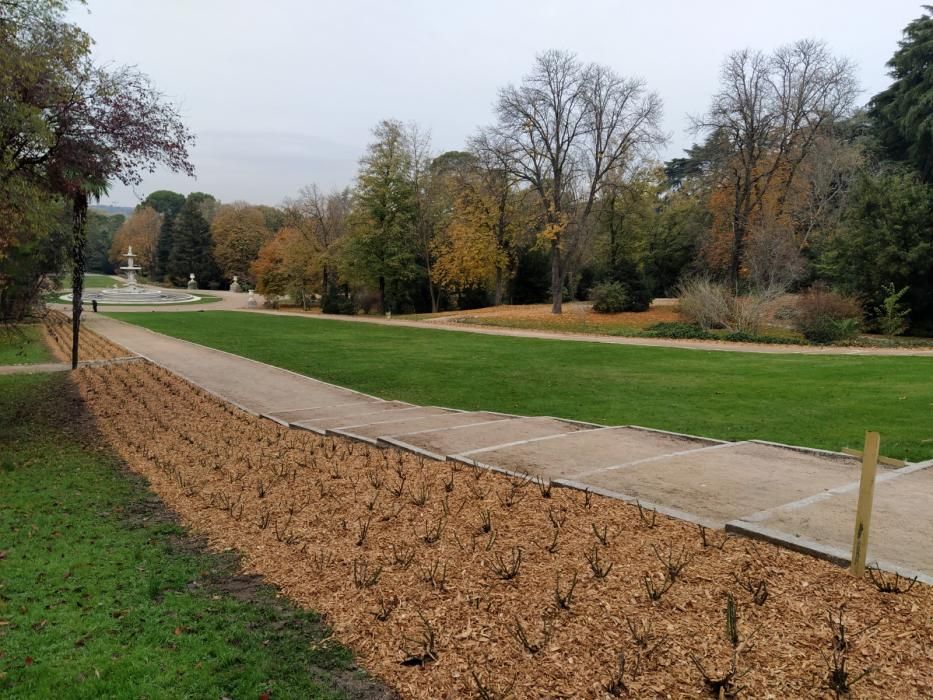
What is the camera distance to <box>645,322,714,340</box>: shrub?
22609 millimetres

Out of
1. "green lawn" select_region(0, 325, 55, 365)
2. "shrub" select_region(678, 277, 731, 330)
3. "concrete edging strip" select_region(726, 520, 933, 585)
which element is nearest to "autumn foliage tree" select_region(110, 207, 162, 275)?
"green lawn" select_region(0, 325, 55, 365)

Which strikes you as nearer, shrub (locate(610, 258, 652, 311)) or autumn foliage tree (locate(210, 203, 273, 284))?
shrub (locate(610, 258, 652, 311))

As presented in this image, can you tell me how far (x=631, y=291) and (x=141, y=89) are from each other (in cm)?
2612

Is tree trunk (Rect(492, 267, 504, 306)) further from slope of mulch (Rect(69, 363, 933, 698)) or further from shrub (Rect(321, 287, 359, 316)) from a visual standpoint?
slope of mulch (Rect(69, 363, 933, 698))

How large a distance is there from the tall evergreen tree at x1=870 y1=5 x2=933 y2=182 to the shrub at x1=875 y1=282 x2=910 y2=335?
39.3ft

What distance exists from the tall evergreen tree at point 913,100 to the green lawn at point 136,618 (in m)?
36.0

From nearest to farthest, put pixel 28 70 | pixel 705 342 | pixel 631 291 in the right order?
pixel 28 70
pixel 705 342
pixel 631 291

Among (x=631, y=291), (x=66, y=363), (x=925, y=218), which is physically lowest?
(x=66, y=363)

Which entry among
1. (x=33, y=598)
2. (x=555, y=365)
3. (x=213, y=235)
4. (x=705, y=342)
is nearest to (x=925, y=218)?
(x=705, y=342)

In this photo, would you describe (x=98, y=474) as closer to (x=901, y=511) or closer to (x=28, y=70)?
(x=28, y=70)

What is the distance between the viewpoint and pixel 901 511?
13.9 ft

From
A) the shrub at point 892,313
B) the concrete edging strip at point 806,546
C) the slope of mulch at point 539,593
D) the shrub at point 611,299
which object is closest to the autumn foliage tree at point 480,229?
the shrub at point 611,299

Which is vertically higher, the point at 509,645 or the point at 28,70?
the point at 28,70

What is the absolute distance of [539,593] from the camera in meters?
3.39
